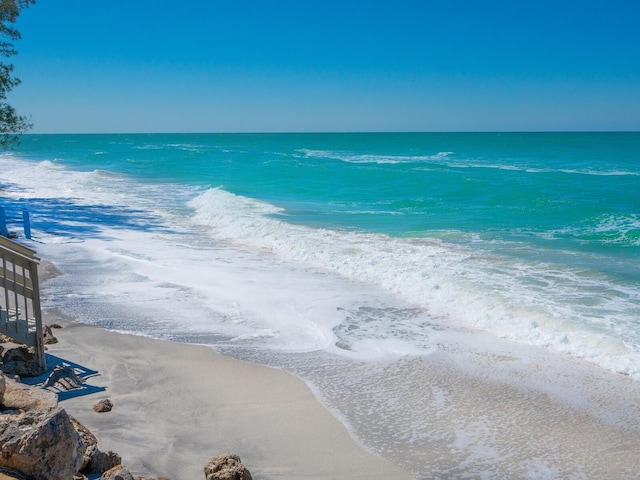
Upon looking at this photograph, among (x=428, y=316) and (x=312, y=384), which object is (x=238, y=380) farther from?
(x=428, y=316)

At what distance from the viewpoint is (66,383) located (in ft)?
21.5

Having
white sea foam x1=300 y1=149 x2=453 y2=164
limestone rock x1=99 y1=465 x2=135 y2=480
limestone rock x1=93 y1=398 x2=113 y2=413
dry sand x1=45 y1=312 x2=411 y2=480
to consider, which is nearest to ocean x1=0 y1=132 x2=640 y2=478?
dry sand x1=45 y1=312 x2=411 y2=480

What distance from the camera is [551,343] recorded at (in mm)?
8438

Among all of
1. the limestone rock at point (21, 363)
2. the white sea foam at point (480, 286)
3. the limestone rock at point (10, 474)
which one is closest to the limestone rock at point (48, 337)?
the limestone rock at point (21, 363)

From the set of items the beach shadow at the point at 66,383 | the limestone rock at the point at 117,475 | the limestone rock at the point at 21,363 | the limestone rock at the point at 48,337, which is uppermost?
the limestone rock at the point at 117,475

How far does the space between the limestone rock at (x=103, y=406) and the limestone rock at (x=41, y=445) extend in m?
2.30

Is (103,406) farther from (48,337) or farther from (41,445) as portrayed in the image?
(41,445)

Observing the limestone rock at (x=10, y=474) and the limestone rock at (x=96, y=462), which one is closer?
the limestone rock at (x=10, y=474)

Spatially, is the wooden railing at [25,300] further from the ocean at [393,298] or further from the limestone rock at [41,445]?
the limestone rock at [41,445]

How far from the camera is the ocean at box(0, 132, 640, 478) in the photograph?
6.58m

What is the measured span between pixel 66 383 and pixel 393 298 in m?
5.96

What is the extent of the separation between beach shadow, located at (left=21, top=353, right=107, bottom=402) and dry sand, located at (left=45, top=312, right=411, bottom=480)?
0.08 m

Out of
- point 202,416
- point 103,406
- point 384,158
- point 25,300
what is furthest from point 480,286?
point 384,158

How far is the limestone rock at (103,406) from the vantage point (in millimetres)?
6088
